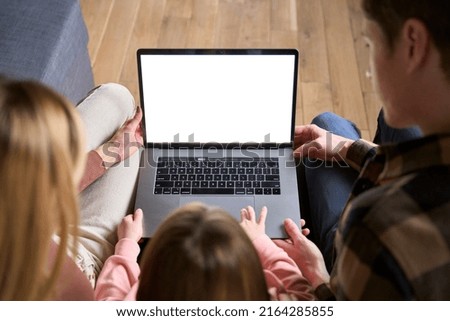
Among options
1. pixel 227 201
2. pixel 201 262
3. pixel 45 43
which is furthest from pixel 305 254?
pixel 45 43

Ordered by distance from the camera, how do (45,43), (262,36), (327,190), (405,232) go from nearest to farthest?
(405,232), (327,190), (45,43), (262,36)

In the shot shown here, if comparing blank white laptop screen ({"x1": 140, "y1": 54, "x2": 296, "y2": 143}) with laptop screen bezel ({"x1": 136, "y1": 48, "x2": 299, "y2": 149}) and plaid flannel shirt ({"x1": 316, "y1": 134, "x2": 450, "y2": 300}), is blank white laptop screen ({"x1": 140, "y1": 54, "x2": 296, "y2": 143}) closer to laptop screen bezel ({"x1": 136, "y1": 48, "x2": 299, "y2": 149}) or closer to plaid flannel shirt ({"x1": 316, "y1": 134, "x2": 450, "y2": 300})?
laptop screen bezel ({"x1": 136, "y1": 48, "x2": 299, "y2": 149})

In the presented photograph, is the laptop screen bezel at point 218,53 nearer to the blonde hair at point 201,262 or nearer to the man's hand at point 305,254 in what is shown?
the man's hand at point 305,254

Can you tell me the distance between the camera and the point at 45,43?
1823mm

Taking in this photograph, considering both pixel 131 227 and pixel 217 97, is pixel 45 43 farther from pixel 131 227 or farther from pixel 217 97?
pixel 131 227

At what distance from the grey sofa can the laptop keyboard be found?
519 millimetres

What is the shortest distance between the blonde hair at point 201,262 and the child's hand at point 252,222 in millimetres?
385

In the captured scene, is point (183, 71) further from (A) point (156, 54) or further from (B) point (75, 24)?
(B) point (75, 24)

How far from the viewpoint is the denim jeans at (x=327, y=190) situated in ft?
4.44

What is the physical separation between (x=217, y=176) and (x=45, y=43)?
2.34 feet

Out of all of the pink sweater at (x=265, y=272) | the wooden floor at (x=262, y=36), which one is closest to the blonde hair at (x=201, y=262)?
the pink sweater at (x=265, y=272)

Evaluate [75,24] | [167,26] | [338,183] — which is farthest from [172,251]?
[167,26]

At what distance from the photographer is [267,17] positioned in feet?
8.71

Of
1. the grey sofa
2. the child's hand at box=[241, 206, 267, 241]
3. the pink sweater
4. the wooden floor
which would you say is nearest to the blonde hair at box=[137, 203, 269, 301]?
the pink sweater
